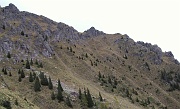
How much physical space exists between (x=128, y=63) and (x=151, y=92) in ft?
110

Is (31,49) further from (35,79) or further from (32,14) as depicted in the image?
(32,14)

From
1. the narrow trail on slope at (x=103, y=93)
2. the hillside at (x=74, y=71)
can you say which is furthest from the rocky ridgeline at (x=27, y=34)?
the narrow trail on slope at (x=103, y=93)

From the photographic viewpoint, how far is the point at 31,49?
401 ft

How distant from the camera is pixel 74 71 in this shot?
12619cm

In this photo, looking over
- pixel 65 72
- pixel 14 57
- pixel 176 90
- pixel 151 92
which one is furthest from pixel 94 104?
pixel 176 90

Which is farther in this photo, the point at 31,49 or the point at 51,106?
the point at 31,49

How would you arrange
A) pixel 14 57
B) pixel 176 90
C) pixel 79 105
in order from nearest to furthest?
pixel 79 105
pixel 14 57
pixel 176 90

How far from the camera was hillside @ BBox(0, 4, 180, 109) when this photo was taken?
85.6 meters

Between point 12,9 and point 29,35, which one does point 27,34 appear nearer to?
point 29,35

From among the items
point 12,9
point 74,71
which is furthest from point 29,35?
point 12,9

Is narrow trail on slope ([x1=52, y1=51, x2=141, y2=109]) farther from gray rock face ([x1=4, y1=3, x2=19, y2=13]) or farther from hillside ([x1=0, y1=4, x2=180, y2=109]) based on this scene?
gray rock face ([x1=4, y1=3, x2=19, y2=13])

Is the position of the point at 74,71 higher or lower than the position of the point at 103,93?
higher

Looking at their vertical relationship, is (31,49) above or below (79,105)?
above

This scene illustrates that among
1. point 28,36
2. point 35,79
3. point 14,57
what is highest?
point 28,36
